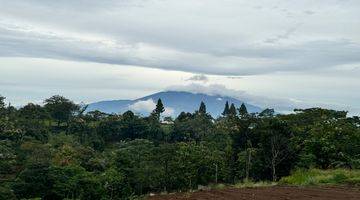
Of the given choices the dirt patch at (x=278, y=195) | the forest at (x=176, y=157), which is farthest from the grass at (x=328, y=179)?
the forest at (x=176, y=157)

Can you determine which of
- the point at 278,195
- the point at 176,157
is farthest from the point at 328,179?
the point at 176,157

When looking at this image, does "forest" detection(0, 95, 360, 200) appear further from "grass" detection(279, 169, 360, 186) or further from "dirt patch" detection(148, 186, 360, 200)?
"grass" detection(279, 169, 360, 186)

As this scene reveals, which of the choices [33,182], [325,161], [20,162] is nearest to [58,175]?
[33,182]

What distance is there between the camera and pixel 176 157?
45250 mm

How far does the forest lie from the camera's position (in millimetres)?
33000

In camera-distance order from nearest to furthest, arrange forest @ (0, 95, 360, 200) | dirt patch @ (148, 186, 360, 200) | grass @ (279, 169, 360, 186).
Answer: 1. dirt patch @ (148, 186, 360, 200)
2. grass @ (279, 169, 360, 186)
3. forest @ (0, 95, 360, 200)

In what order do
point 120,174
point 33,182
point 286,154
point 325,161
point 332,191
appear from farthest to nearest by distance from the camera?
point 120,174, point 33,182, point 286,154, point 325,161, point 332,191

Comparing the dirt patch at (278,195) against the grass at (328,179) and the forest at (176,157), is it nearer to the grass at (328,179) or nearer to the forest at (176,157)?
the grass at (328,179)

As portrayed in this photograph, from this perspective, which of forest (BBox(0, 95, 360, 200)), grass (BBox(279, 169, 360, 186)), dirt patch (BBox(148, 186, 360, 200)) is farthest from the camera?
forest (BBox(0, 95, 360, 200))

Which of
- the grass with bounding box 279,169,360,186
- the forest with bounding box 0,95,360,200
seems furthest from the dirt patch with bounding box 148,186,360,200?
the forest with bounding box 0,95,360,200

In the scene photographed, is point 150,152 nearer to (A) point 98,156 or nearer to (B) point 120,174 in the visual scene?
(B) point 120,174

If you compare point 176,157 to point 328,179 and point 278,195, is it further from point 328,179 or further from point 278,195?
point 278,195

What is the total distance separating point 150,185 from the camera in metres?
45.3

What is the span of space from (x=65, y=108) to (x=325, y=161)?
5885 centimetres
